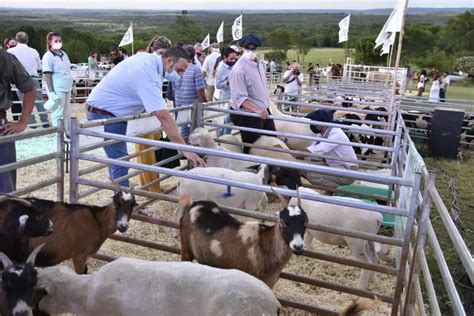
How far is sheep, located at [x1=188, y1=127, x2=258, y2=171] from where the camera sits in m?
5.63

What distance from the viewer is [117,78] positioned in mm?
4348

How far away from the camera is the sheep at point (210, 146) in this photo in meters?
5.63

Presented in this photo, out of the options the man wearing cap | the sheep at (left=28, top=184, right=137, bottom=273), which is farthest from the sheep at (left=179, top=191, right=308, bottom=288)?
the man wearing cap

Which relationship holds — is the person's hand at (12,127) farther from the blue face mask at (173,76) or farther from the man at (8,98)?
the blue face mask at (173,76)

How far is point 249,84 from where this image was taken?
5.97 metres

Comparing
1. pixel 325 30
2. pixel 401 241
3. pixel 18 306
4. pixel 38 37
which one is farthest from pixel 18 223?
pixel 325 30

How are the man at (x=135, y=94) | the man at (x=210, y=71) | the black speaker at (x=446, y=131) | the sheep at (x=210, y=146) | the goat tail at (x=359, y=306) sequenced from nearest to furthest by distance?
the goat tail at (x=359, y=306) → the man at (x=135, y=94) → the sheep at (x=210, y=146) → the black speaker at (x=446, y=131) → the man at (x=210, y=71)

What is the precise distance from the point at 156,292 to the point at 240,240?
911mm

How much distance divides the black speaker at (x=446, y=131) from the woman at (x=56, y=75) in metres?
8.03

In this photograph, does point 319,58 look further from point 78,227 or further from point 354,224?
point 78,227

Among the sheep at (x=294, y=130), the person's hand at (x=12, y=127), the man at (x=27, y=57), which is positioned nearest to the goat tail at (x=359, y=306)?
the person's hand at (x=12, y=127)

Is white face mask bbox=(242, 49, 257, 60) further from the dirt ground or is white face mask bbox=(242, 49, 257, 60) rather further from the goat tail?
the goat tail

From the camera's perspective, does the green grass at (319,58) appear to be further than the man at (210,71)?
Yes

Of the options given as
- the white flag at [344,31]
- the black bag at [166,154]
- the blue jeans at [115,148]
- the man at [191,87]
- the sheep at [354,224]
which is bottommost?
the sheep at [354,224]
